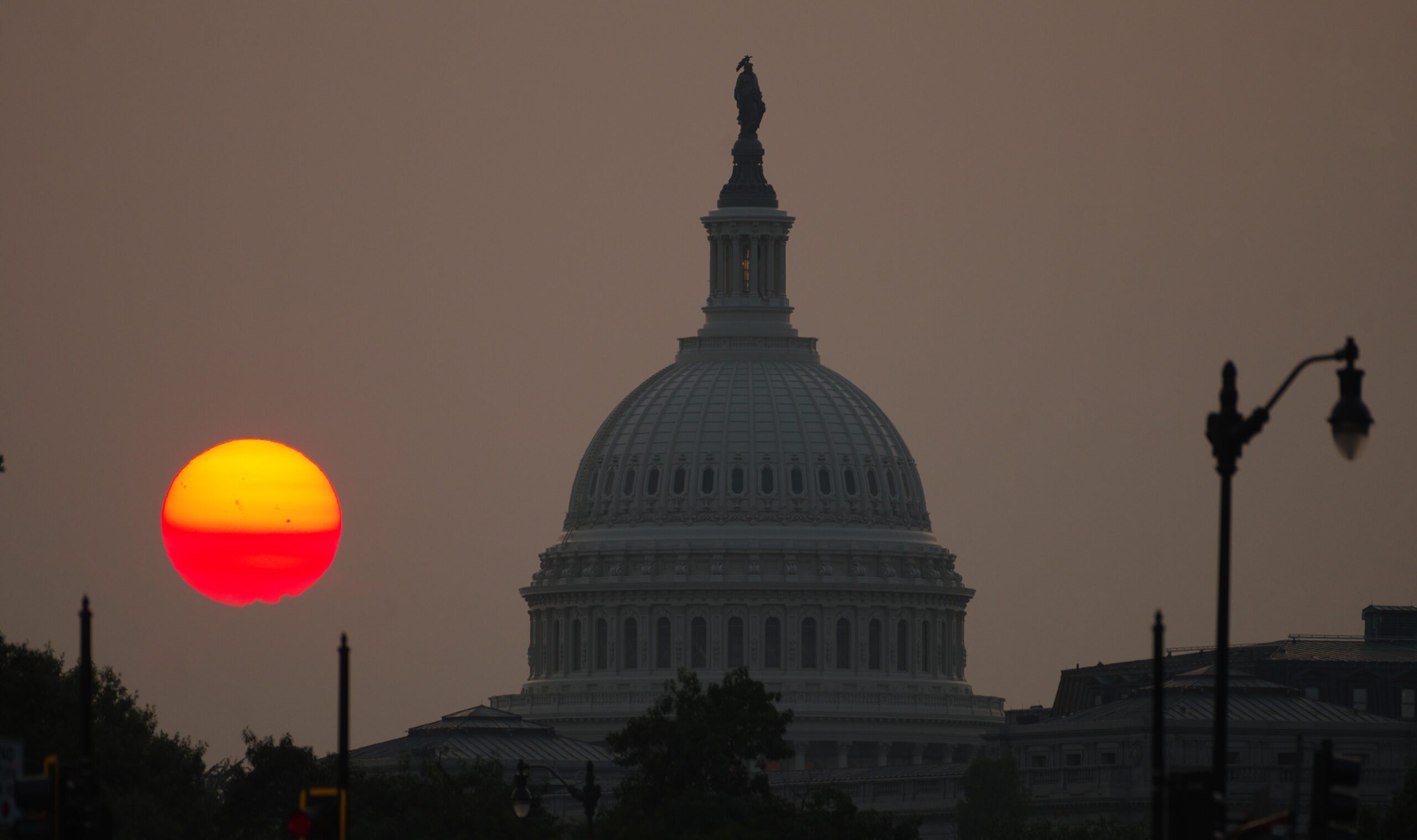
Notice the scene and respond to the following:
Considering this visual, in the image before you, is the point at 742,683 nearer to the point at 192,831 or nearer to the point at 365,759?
the point at 192,831

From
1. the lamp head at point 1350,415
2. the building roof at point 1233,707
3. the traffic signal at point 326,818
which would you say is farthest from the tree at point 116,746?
the building roof at point 1233,707

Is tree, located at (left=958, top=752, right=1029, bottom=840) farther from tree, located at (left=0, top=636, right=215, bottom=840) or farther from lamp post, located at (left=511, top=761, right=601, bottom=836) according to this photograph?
lamp post, located at (left=511, top=761, right=601, bottom=836)

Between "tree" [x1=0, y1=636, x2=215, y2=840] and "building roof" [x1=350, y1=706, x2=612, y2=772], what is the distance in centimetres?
3510

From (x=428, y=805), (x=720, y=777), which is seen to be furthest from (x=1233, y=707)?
(x=428, y=805)

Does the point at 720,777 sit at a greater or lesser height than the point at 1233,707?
lesser

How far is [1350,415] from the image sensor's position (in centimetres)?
4853

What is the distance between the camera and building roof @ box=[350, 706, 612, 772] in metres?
182

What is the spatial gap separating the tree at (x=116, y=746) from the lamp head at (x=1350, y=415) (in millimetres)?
29442

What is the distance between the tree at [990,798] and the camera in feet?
537

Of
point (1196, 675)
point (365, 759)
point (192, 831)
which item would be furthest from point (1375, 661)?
point (192, 831)

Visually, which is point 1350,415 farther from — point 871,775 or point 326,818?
point 871,775

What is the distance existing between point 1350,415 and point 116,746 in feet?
190

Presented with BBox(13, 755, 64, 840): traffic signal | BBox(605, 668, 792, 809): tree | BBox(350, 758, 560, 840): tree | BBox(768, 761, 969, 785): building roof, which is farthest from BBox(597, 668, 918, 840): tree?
BBox(768, 761, 969, 785): building roof

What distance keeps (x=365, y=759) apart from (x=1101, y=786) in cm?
3472
